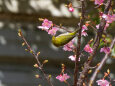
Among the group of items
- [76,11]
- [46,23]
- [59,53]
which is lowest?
[46,23]

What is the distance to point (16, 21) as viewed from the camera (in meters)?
1.64

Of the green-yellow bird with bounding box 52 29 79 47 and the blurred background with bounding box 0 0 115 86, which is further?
the blurred background with bounding box 0 0 115 86

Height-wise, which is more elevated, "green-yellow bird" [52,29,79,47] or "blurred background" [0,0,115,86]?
"blurred background" [0,0,115,86]

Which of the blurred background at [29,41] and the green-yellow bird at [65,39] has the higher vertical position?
the blurred background at [29,41]

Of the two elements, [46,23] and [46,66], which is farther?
[46,66]

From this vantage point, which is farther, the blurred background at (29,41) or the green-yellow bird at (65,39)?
the blurred background at (29,41)

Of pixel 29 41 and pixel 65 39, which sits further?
pixel 29 41

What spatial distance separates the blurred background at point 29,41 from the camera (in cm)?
161

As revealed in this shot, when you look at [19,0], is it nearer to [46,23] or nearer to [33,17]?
[33,17]

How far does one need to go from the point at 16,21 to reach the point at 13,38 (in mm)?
115

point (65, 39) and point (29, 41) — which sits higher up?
point (29, 41)

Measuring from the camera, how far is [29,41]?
1623 mm

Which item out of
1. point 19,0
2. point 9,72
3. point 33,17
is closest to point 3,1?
point 19,0

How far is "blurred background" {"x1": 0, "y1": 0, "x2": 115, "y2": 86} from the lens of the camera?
1612 mm
